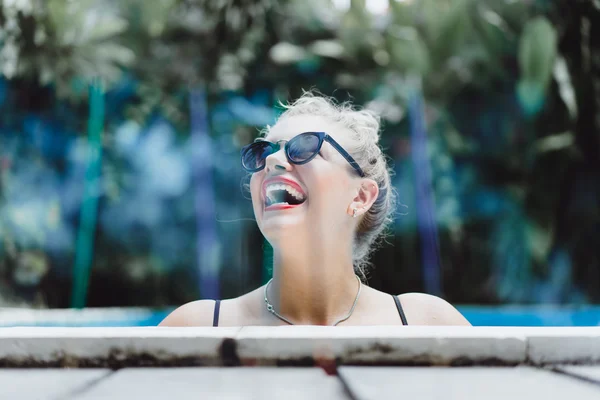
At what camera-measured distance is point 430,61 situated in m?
9.33

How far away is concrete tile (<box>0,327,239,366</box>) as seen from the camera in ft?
3.53

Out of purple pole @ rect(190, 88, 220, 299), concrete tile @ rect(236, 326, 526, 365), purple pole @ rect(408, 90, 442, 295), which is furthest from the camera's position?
purple pole @ rect(190, 88, 220, 299)

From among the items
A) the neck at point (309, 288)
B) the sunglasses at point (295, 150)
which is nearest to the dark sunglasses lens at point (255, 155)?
the sunglasses at point (295, 150)

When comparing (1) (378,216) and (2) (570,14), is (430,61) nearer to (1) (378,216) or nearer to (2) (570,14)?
(2) (570,14)

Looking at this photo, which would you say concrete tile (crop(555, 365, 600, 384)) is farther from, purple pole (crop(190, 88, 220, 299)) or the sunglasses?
purple pole (crop(190, 88, 220, 299))

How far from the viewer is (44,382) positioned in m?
1.01

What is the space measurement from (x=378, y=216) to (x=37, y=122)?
8.63 metres

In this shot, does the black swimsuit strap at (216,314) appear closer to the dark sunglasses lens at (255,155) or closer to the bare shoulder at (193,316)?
the bare shoulder at (193,316)

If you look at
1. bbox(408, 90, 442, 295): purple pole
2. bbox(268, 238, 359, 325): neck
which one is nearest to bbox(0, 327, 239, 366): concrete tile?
bbox(268, 238, 359, 325): neck

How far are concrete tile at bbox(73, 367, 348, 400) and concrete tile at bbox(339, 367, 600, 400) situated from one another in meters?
0.06

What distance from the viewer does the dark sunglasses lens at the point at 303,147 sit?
210cm

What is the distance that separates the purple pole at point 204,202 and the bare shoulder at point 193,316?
7.67m

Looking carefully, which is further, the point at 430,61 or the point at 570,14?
the point at 430,61

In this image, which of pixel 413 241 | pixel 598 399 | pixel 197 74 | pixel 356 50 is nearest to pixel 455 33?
pixel 356 50
